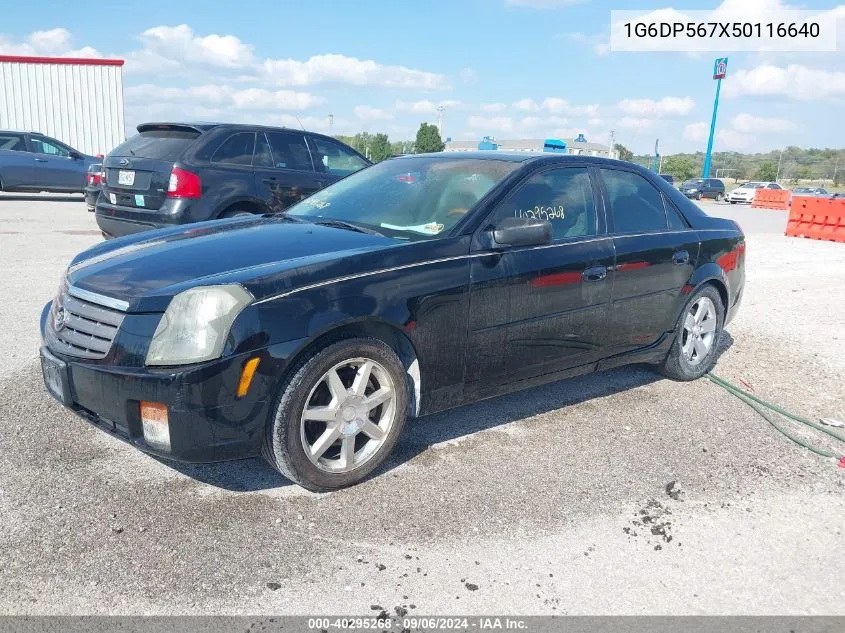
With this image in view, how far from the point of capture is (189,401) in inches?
108

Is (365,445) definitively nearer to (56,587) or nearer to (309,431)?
(309,431)

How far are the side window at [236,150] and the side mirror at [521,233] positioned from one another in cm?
466

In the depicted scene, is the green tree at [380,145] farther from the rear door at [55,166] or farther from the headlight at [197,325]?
the headlight at [197,325]

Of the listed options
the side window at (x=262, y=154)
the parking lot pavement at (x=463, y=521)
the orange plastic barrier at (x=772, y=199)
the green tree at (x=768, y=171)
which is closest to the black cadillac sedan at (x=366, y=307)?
the parking lot pavement at (x=463, y=521)

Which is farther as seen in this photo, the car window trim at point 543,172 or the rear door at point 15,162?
the rear door at point 15,162

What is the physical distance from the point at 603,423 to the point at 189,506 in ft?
8.11

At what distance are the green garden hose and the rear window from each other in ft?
18.5

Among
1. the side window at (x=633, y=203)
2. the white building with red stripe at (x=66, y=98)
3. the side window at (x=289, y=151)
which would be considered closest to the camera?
the side window at (x=633, y=203)

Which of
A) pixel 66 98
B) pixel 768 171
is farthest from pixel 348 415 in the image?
pixel 768 171

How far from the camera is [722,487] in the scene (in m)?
3.48

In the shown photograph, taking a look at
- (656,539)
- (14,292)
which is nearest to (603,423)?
(656,539)

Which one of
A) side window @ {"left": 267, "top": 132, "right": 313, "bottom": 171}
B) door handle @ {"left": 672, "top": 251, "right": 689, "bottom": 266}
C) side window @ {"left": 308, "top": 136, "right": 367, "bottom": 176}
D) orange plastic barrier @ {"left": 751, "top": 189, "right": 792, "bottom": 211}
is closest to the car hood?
door handle @ {"left": 672, "top": 251, "right": 689, "bottom": 266}

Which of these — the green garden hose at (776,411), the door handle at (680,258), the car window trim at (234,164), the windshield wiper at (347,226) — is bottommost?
the green garden hose at (776,411)

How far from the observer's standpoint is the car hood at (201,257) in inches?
117
